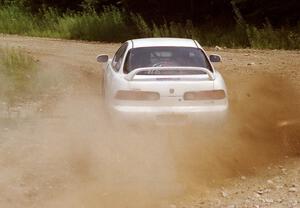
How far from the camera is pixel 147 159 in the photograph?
8.50 meters

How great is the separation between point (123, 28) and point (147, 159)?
1859 centimetres

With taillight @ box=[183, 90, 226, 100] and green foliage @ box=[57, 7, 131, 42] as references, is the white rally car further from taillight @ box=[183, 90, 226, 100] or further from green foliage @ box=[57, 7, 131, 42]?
green foliage @ box=[57, 7, 131, 42]

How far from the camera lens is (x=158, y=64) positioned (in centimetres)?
957

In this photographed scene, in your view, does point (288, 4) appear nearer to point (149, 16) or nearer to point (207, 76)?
point (149, 16)

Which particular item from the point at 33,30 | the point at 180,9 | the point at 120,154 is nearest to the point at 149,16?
the point at 180,9

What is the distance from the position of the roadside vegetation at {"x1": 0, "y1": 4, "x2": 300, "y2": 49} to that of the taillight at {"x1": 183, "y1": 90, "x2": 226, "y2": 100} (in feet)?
39.7

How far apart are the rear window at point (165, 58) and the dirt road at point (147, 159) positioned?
38.8 inches

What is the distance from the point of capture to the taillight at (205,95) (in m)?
8.90

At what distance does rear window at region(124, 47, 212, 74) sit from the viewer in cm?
961

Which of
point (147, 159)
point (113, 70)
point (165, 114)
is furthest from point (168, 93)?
point (113, 70)

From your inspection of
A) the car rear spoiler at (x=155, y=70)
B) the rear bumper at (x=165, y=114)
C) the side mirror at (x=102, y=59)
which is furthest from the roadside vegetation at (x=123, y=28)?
the rear bumper at (x=165, y=114)

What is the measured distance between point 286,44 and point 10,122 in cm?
1259

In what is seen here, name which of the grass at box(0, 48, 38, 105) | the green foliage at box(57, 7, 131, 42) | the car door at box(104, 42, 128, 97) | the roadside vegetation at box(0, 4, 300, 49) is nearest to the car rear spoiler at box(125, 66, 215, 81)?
the car door at box(104, 42, 128, 97)

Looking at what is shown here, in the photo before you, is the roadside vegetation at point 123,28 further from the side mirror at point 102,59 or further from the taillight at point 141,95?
the taillight at point 141,95
